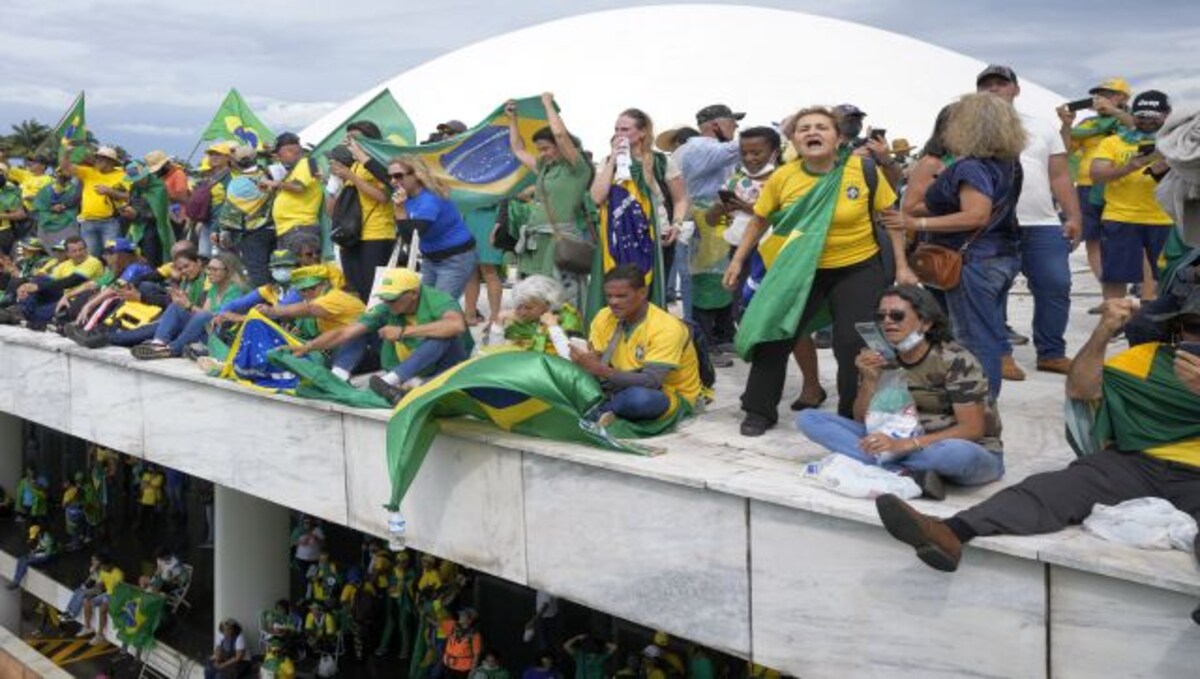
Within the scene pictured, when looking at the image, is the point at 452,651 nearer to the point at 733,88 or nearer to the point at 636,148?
the point at 636,148

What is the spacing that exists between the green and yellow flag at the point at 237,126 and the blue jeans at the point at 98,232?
137cm

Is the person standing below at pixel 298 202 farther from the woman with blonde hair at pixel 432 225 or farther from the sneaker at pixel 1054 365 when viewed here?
the sneaker at pixel 1054 365

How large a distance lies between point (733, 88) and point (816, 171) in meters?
40.3

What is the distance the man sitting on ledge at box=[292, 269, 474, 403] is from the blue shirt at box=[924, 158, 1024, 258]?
257 centimetres

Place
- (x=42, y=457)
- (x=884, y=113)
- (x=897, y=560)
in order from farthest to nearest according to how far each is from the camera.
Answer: (x=884, y=113)
(x=42, y=457)
(x=897, y=560)

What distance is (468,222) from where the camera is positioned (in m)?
7.76

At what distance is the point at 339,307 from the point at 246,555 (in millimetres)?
4139

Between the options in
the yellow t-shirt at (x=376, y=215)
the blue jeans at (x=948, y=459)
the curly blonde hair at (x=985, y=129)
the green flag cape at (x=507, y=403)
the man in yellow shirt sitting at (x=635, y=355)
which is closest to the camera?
the blue jeans at (x=948, y=459)

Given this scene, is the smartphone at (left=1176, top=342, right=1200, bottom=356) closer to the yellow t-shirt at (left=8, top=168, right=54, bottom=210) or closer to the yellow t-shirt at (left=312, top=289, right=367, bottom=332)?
the yellow t-shirt at (left=312, top=289, right=367, bottom=332)

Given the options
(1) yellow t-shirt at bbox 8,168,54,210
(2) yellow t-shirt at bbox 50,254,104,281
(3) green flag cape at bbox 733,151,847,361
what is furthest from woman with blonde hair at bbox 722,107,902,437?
(1) yellow t-shirt at bbox 8,168,54,210

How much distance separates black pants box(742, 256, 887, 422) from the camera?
4809mm

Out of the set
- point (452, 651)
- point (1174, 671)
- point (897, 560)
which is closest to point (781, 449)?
point (897, 560)

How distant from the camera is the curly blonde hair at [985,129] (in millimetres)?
4465

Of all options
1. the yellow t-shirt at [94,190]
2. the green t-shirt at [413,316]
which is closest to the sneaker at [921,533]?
the green t-shirt at [413,316]
